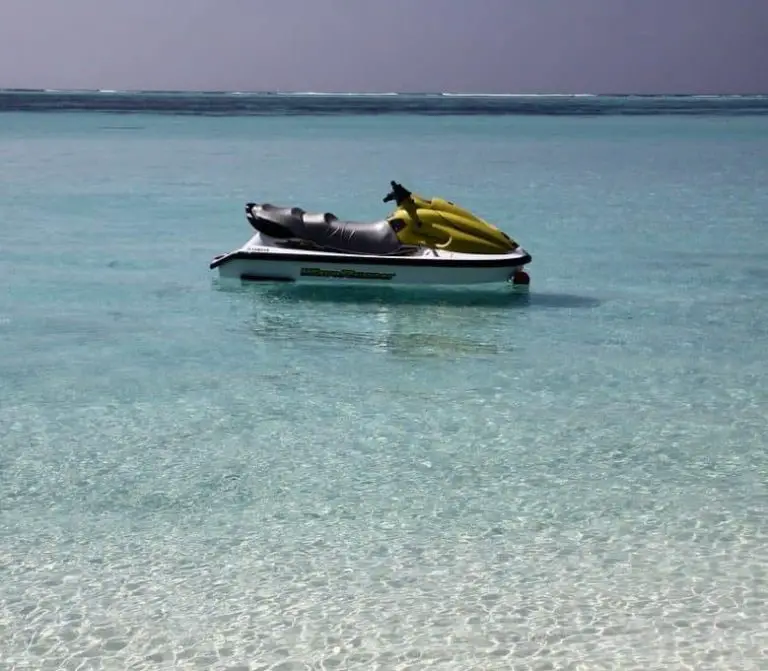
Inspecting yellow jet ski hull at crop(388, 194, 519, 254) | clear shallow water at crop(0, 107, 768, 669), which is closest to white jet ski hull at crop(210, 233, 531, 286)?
yellow jet ski hull at crop(388, 194, 519, 254)

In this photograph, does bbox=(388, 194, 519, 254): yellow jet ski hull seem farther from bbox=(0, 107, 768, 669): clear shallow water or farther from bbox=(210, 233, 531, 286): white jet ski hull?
bbox=(0, 107, 768, 669): clear shallow water

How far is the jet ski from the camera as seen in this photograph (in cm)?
1194

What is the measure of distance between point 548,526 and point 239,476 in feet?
6.02

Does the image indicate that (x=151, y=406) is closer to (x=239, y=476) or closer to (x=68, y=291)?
(x=239, y=476)

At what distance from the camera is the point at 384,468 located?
24.4 feet

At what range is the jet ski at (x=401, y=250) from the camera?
11.9 metres

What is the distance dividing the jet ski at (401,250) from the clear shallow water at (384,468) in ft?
1.17

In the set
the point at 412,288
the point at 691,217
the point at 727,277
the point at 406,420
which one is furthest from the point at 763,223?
the point at 406,420

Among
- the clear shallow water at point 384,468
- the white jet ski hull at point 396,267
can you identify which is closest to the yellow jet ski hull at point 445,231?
the white jet ski hull at point 396,267

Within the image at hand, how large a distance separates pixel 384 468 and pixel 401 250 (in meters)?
4.91

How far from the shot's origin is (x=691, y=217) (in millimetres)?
21656

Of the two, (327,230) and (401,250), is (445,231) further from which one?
(327,230)

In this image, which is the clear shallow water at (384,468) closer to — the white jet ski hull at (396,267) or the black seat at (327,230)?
the white jet ski hull at (396,267)

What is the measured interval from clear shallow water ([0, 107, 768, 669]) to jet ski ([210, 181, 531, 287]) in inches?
14.0
